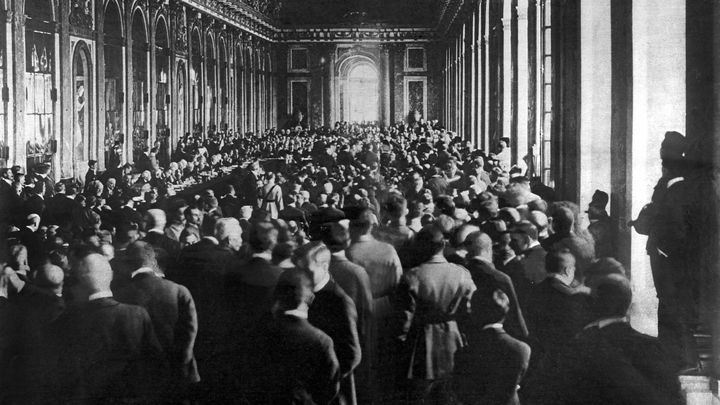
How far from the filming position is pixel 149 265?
269 inches

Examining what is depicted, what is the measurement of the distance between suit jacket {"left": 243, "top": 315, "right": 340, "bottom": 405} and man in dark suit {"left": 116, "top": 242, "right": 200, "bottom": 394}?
2.17ft

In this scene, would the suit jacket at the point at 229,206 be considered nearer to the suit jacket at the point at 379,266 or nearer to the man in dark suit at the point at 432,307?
the suit jacket at the point at 379,266

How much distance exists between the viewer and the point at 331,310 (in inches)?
262

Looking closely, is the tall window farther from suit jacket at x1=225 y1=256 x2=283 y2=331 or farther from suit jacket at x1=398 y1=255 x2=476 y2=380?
suit jacket at x1=225 y1=256 x2=283 y2=331

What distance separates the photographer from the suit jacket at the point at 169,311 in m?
6.72

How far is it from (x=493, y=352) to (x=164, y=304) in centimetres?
233

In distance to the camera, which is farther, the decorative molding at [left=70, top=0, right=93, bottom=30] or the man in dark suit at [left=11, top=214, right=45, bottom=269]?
the decorative molding at [left=70, top=0, right=93, bottom=30]

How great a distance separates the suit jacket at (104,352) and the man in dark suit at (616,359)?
2.77 meters

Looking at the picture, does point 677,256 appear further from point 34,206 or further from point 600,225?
point 34,206

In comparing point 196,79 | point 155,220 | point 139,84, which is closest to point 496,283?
point 155,220

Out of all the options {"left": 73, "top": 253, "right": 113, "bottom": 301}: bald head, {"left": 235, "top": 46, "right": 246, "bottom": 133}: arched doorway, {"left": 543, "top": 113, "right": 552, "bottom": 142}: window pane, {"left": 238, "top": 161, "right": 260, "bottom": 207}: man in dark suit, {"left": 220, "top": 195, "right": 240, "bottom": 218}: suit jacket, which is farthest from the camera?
{"left": 235, "top": 46, "right": 246, "bottom": 133}: arched doorway

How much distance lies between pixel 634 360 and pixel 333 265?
2.51 m

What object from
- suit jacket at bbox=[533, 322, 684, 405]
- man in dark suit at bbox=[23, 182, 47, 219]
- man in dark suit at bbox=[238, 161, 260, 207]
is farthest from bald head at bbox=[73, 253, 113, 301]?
man in dark suit at bbox=[238, 161, 260, 207]

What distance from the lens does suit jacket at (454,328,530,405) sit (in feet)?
21.5
